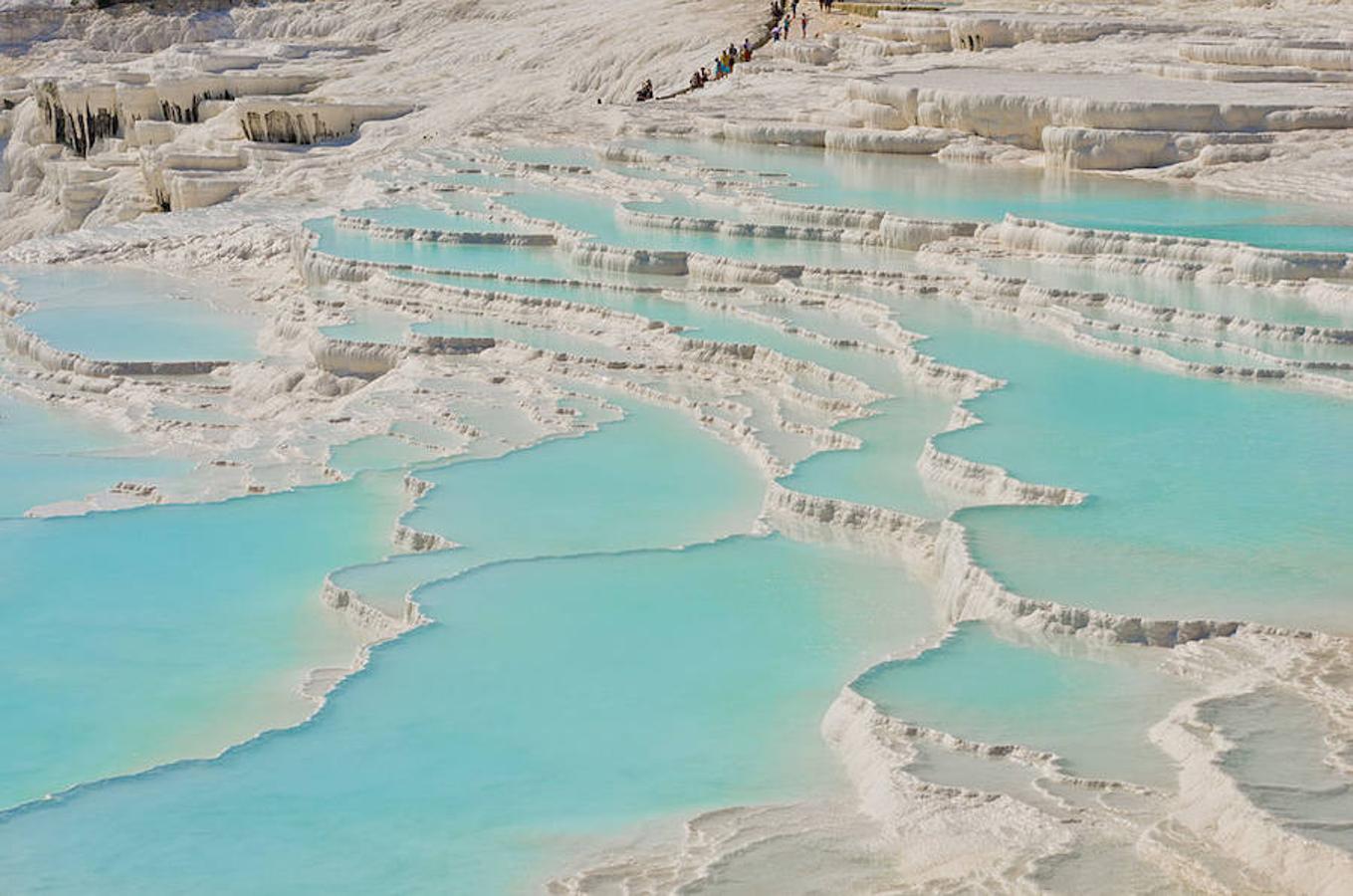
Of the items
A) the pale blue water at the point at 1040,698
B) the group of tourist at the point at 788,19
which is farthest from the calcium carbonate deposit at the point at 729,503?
the group of tourist at the point at 788,19

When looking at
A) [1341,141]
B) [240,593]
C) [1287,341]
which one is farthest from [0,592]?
[1341,141]

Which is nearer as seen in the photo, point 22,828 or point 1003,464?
point 22,828

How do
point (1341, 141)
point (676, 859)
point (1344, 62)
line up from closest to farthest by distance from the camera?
point (676, 859), point (1341, 141), point (1344, 62)

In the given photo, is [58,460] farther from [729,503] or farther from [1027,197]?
[1027,197]

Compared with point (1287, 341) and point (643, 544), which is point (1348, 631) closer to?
point (643, 544)

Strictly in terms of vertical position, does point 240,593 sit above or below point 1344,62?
below

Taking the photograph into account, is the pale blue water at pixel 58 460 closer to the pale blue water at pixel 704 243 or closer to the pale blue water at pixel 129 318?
the pale blue water at pixel 129 318

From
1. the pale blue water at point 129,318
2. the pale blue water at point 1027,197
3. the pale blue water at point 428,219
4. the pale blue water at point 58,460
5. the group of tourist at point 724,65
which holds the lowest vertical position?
the pale blue water at point 58,460
